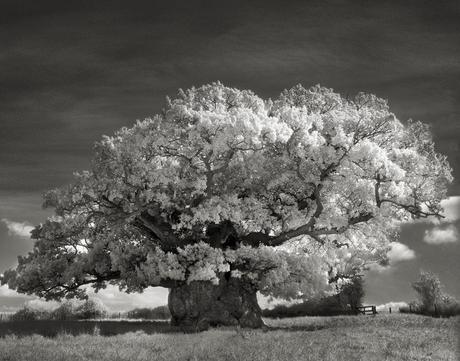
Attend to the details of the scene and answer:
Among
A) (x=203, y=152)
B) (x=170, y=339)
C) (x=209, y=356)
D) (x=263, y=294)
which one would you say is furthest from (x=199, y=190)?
(x=209, y=356)

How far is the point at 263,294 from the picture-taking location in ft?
119

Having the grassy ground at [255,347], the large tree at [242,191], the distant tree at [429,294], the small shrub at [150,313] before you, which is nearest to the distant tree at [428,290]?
the distant tree at [429,294]

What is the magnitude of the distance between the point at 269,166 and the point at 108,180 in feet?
31.7

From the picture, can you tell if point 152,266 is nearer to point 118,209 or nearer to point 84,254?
point 118,209

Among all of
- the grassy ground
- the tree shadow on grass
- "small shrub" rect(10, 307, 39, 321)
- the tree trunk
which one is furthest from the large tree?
"small shrub" rect(10, 307, 39, 321)

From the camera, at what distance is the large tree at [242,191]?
3166cm

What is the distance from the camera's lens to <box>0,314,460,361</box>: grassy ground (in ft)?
56.2

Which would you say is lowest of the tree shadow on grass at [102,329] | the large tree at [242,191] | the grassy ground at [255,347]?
the grassy ground at [255,347]

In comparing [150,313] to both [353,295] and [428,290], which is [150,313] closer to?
[353,295]

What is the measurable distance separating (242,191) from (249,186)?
0.97m

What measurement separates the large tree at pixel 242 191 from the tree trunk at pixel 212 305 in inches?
2.9

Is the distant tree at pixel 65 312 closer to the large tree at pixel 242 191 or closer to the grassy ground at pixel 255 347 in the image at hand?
the large tree at pixel 242 191

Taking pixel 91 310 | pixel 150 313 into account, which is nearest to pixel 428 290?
pixel 150 313

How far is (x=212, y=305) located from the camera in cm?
3428
